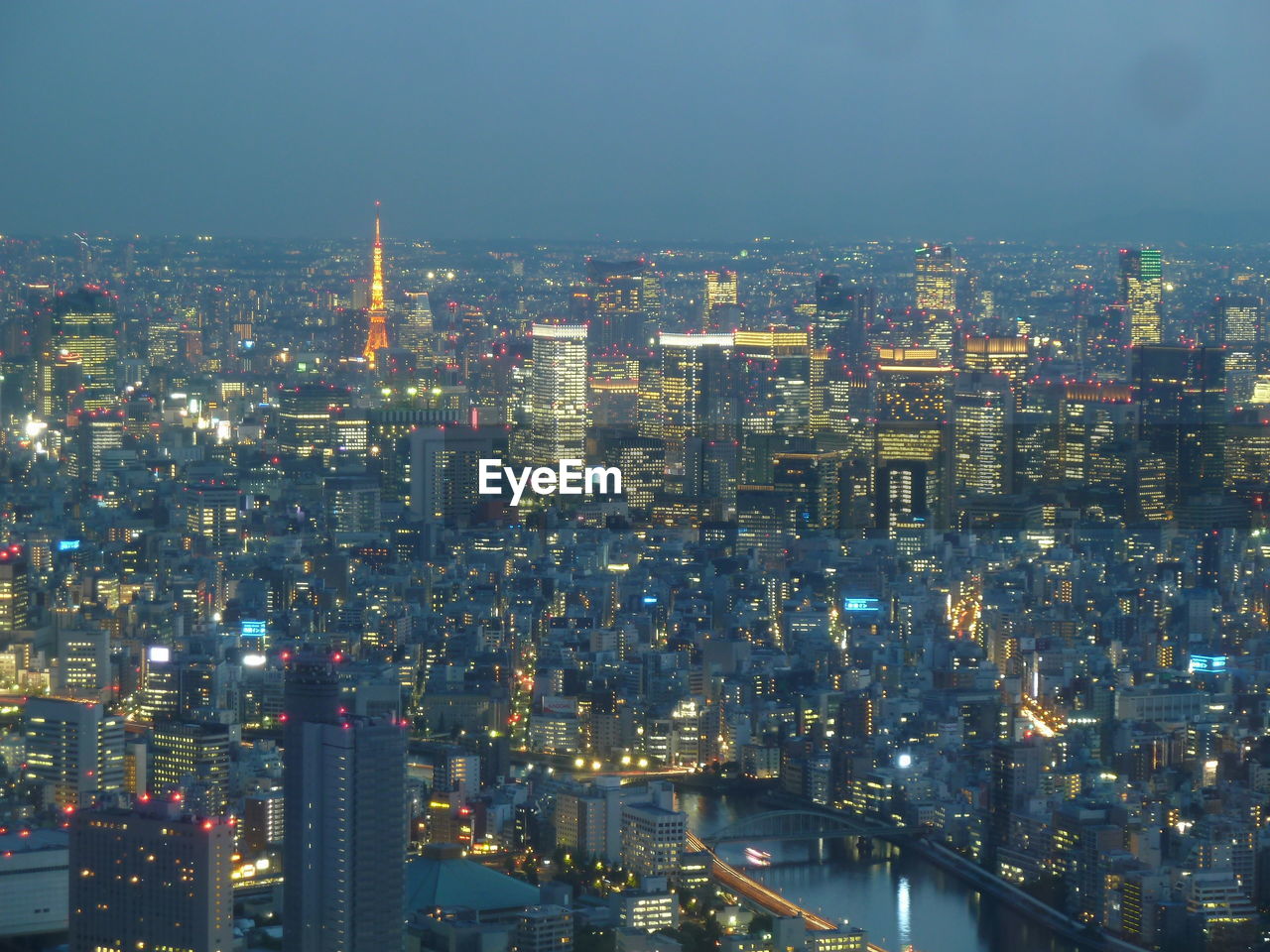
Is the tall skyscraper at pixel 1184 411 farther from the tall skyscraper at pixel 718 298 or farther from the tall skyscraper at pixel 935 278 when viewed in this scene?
the tall skyscraper at pixel 718 298

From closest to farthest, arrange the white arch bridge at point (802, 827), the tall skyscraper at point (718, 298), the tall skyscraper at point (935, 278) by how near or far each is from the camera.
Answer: the white arch bridge at point (802, 827) < the tall skyscraper at point (935, 278) < the tall skyscraper at point (718, 298)

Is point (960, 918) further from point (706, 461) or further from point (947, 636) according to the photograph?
point (706, 461)

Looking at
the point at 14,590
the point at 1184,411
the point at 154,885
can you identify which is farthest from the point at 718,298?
the point at 154,885

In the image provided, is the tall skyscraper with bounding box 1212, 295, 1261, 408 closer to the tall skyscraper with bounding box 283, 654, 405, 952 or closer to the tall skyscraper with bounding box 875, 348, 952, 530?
the tall skyscraper with bounding box 875, 348, 952, 530

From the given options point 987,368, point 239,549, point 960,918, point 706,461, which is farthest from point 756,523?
point 960,918

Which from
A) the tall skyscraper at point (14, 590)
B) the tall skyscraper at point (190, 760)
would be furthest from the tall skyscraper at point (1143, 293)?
the tall skyscraper at point (190, 760)

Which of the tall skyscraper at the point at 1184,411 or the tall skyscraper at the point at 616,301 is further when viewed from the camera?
the tall skyscraper at the point at 616,301

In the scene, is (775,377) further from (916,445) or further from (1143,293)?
(1143,293)
